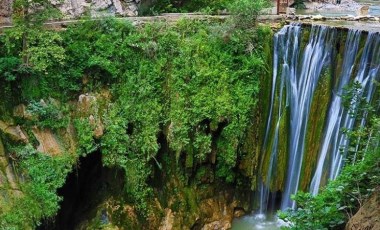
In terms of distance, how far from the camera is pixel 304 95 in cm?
1066

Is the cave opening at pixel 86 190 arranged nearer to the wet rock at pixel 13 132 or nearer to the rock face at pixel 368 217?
the wet rock at pixel 13 132

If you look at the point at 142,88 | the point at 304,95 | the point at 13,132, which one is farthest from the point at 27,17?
the point at 304,95

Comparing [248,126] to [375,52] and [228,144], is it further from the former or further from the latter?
[375,52]

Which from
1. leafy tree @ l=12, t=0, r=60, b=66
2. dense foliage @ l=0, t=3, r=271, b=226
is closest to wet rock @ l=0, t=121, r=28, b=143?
dense foliage @ l=0, t=3, r=271, b=226

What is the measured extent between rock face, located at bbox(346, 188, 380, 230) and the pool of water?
21.3ft

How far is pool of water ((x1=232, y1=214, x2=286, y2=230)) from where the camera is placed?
10750 millimetres

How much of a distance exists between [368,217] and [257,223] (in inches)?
280

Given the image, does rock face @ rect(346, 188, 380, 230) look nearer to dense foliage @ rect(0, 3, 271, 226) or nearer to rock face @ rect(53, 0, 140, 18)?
dense foliage @ rect(0, 3, 271, 226)

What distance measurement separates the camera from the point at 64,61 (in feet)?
32.8

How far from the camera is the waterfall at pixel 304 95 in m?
9.83

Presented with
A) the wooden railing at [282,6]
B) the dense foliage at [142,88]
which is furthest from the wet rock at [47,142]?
the wooden railing at [282,6]

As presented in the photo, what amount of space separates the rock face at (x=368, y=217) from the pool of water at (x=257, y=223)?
6.48m

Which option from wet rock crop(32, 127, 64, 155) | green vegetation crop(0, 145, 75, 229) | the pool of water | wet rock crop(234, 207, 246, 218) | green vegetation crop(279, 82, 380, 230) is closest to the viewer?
green vegetation crop(279, 82, 380, 230)

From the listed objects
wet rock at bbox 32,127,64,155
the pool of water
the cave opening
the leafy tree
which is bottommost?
the pool of water
